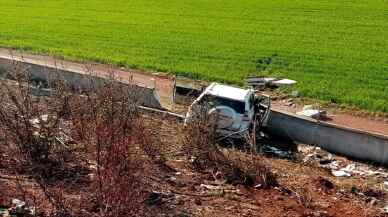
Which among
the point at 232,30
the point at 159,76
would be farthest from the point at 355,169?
the point at 232,30

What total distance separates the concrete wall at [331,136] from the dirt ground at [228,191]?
1428 mm

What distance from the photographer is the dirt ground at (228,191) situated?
39.0 ft

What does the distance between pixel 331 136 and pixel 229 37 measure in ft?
54.7

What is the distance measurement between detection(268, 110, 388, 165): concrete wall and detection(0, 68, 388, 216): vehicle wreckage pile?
171 cm

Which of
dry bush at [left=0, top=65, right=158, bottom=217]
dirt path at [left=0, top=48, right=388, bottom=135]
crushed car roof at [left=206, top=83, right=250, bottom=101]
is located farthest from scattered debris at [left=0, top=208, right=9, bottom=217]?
crushed car roof at [left=206, top=83, right=250, bottom=101]

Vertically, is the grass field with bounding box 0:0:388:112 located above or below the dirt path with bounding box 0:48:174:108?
above

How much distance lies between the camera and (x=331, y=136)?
62.6 feet

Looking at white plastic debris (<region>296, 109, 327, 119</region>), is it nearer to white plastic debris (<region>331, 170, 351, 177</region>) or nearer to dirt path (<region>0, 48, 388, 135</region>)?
dirt path (<region>0, 48, 388, 135</region>)

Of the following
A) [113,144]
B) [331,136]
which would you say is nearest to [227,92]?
[331,136]

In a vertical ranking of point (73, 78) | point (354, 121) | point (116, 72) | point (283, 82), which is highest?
point (73, 78)

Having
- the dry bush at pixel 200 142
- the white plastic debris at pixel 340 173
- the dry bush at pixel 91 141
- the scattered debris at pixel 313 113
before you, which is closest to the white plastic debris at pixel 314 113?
the scattered debris at pixel 313 113

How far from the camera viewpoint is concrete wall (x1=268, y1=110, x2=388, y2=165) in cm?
1827

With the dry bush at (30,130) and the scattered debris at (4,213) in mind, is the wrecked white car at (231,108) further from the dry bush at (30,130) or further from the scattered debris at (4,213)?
the scattered debris at (4,213)

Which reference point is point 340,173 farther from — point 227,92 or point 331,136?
point 227,92
